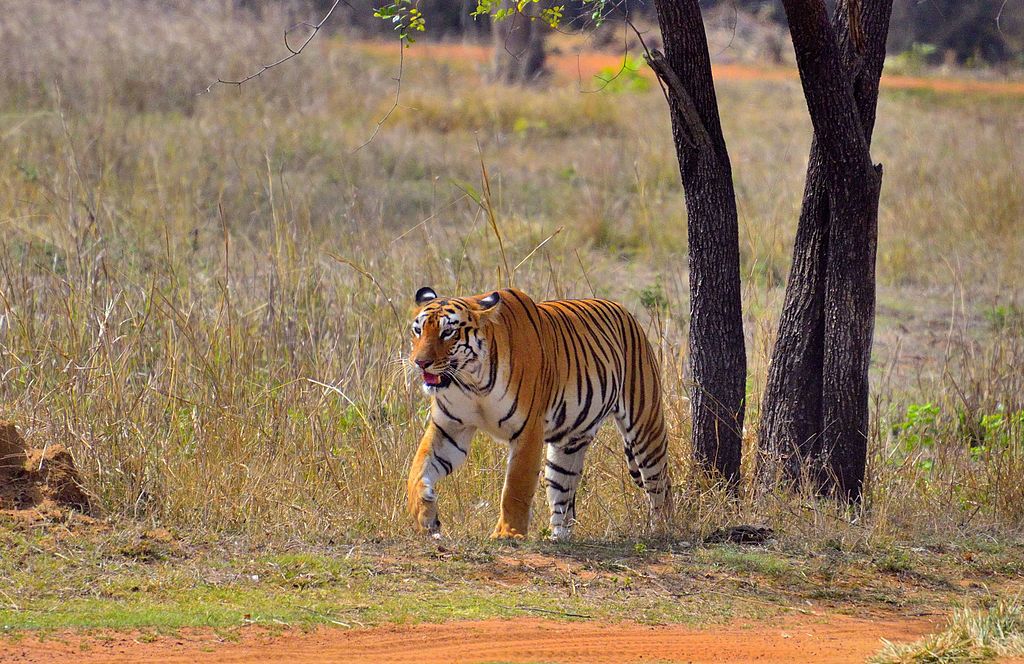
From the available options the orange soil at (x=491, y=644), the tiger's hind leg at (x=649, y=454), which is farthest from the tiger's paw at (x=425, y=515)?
the tiger's hind leg at (x=649, y=454)

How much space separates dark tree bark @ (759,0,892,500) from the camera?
594cm

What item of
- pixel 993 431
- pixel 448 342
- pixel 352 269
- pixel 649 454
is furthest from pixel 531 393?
pixel 352 269

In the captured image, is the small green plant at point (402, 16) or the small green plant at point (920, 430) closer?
the small green plant at point (402, 16)

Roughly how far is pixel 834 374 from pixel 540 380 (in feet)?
4.93

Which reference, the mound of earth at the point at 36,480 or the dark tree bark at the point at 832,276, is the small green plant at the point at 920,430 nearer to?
the dark tree bark at the point at 832,276

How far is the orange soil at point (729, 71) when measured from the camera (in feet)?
84.7

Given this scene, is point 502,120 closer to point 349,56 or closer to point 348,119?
point 348,119

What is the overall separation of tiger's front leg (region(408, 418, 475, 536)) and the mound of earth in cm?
144

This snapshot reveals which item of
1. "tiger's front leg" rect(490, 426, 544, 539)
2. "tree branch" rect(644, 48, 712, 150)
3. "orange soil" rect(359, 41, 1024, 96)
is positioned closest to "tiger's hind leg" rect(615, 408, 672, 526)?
"tiger's front leg" rect(490, 426, 544, 539)

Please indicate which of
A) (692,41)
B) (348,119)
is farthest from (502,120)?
(692,41)

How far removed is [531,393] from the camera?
5.82 m

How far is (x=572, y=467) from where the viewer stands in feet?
20.5

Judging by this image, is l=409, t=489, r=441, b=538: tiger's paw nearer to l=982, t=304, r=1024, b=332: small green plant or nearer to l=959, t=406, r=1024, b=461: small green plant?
l=959, t=406, r=1024, b=461: small green plant

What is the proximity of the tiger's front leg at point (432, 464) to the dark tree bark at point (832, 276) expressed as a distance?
66.8 inches
